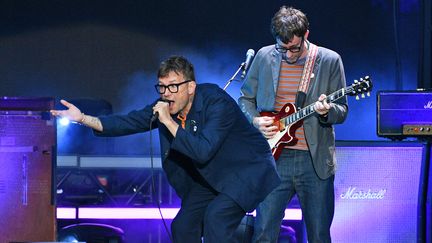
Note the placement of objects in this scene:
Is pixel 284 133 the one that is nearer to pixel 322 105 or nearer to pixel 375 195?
pixel 322 105

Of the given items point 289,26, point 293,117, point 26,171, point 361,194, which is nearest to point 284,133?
point 293,117

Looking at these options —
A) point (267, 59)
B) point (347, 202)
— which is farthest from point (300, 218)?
point (267, 59)

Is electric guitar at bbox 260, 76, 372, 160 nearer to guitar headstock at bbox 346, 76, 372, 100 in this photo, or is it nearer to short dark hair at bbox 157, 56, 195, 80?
guitar headstock at bbox 346, 76, 372, 100

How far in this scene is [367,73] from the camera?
898cm

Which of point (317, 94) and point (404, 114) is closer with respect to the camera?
point (317, 94)

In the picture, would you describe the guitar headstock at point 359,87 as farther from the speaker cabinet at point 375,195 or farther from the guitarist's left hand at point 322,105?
the speaker cabinet at point 375,195

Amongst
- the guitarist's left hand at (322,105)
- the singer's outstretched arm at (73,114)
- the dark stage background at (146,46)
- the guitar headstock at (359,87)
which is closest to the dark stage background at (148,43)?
the dark stage background at (146,46)

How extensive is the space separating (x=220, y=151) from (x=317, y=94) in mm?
1017

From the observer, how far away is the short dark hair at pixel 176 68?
541cm

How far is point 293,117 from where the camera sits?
609cm

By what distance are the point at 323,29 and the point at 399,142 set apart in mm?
2179

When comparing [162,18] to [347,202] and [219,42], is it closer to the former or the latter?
[219,42]

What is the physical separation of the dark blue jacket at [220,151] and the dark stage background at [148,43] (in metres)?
3.37

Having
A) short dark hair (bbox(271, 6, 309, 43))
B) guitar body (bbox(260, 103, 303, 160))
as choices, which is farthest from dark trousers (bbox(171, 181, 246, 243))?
short dark hair (bbox(271, 6, 309, 43))
